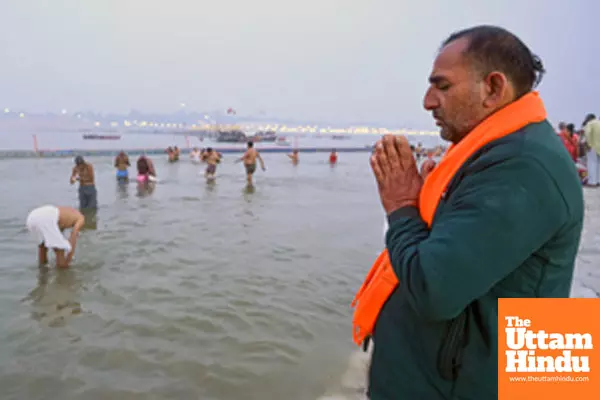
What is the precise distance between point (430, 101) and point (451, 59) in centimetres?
14

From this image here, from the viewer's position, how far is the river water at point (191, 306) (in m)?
3.78

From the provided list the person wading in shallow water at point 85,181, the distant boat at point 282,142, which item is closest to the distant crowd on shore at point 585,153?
the person wading in shallow water at point 85,181

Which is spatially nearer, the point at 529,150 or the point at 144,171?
the point at 529,150

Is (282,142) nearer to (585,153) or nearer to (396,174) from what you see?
(585,153)

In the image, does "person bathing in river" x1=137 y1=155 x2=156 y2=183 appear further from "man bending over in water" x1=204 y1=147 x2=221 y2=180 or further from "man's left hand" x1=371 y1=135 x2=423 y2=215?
"man's left hand" x1=371 y1=135 x2=423 y2=215

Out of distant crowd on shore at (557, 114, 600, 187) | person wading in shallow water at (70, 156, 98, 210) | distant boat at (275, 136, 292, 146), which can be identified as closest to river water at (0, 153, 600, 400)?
person wading in shallow water at (70, 156, 98, 210)

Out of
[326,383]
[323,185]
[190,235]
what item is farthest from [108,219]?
[323,185]

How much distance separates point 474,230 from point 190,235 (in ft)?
26.9

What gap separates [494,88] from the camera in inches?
51.7

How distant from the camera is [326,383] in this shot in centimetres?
368

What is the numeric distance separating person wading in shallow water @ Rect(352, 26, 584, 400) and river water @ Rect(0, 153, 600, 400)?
7.14 feet

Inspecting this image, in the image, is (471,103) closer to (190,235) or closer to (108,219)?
(190,235)

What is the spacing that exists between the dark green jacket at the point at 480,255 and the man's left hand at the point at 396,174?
52mm

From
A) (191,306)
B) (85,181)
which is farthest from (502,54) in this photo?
(85,181)
